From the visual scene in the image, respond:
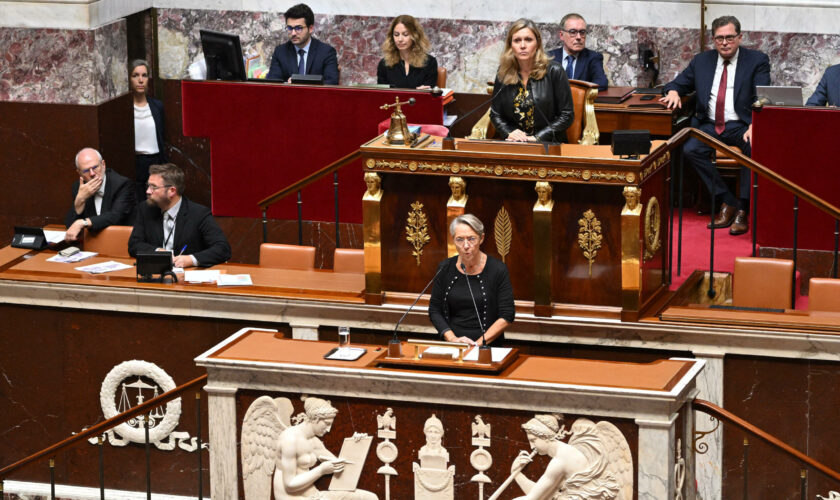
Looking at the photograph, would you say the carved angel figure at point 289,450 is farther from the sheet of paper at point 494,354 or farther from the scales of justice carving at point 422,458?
the sheet of paper at point 494,354

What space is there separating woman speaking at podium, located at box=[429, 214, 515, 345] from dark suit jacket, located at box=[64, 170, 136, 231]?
2.93 meters

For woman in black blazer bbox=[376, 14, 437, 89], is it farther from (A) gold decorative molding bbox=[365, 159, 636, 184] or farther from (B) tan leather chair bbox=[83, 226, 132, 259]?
(A) gold decorative molding bbox=[365, 159, 636, 184]

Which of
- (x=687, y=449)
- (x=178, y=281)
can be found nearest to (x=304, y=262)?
(x=178, y=281)

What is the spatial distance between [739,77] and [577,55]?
119 cm

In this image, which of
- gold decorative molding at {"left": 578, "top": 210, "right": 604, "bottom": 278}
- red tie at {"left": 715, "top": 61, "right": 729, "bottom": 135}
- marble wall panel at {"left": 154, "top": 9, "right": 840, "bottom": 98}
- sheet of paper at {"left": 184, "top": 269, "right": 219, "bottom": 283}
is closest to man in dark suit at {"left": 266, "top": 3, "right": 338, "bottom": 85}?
marble wall panel at {"left": 154, "top": 9, "right": 840, "bottom": 98}

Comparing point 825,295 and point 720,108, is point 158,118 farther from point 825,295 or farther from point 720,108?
point 825,295

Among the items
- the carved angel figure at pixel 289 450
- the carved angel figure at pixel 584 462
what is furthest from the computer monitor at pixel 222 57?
the carved angel figure at pixel 584 462

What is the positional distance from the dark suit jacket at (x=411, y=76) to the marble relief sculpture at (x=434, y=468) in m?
4.44

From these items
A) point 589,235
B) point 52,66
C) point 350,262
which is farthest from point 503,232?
point 52,66

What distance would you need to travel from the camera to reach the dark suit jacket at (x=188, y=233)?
360 inches

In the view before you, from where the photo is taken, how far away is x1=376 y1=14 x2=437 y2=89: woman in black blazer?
1071cm

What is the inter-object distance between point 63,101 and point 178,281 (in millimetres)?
2828

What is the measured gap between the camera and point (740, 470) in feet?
27.0

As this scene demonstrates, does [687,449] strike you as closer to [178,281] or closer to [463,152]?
[463,152]
